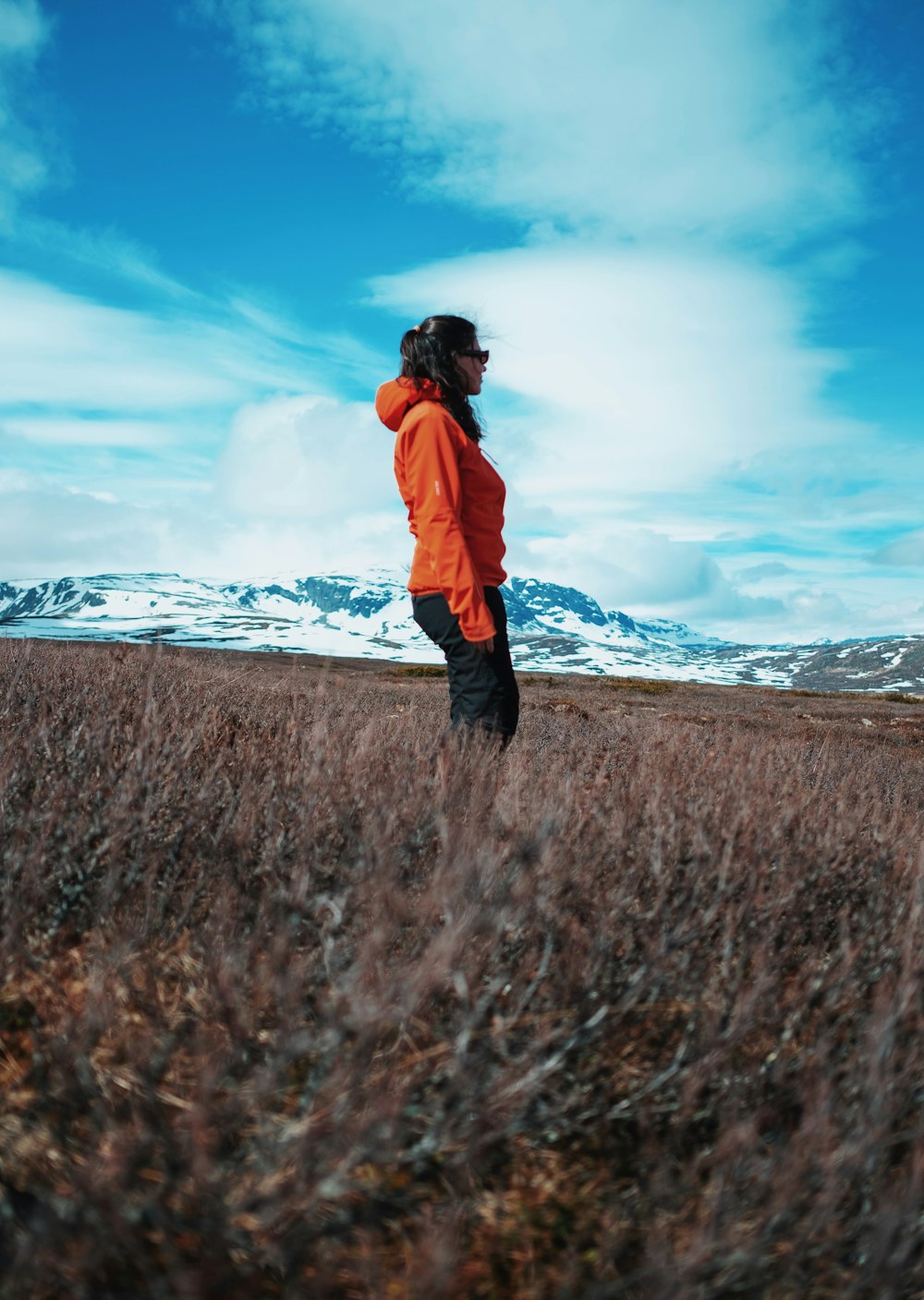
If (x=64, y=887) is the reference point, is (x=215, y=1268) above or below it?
below

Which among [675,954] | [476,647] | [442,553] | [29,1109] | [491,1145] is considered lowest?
[491,1145]

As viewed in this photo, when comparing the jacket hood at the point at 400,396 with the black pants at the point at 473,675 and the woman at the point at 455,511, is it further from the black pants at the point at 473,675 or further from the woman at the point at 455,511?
the black pants at the point at 473,675

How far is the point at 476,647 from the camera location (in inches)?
145

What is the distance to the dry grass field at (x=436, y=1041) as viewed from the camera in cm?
115

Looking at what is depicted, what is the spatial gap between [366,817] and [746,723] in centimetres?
1294

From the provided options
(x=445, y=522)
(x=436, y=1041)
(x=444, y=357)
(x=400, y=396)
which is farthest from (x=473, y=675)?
(x=436, y=1041)

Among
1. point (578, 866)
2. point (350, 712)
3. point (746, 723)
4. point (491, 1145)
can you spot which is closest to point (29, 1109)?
point (491, 1145)

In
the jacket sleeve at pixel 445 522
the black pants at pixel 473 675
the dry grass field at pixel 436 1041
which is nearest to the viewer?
the dry grass field at pixel 436 1041

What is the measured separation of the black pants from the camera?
374 cm

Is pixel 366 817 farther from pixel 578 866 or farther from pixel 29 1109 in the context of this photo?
pixel 29 1109

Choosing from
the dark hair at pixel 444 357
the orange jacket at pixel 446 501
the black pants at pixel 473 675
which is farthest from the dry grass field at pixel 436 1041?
the dark hair at pixel 444 357

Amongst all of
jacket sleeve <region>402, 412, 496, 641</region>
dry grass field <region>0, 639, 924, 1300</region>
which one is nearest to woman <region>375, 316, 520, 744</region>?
jacket sleeve <region>402, 412, 496, 641</region>

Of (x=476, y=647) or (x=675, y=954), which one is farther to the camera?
(x=476, y=647)

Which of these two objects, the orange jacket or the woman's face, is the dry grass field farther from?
the woman's face
